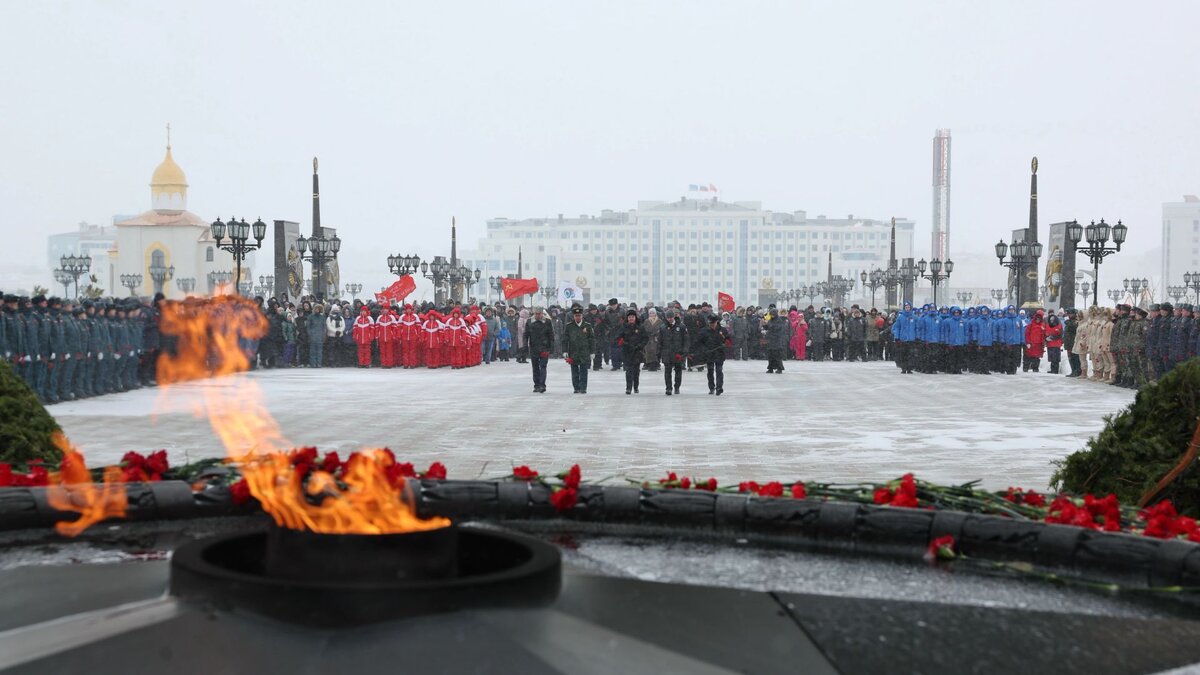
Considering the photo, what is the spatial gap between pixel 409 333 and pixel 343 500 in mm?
27004

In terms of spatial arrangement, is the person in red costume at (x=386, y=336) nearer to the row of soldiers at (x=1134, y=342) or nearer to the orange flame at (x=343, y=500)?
the row of soldiers at (x=1134, y=342)

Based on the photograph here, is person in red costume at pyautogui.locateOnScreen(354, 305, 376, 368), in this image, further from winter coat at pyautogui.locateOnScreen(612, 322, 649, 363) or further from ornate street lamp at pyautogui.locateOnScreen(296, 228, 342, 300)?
winter coat at pyautogui.locateOnScreen(612, 322, 649, 363)

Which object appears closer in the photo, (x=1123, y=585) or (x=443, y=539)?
(x=443, y=539)

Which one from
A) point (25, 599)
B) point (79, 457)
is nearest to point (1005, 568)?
point (25, 599)

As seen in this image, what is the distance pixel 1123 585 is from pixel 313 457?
3.50 metres

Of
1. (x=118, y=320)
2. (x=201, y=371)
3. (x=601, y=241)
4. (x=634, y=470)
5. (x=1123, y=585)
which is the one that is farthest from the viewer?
(x=601, y=241)

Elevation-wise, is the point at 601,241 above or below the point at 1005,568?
above

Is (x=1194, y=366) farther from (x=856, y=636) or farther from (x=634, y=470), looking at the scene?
(x=634, y=470)

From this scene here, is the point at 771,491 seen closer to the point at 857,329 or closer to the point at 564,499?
the point at 564,499

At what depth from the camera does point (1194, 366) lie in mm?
6246

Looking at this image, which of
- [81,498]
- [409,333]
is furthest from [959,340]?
[81,498]

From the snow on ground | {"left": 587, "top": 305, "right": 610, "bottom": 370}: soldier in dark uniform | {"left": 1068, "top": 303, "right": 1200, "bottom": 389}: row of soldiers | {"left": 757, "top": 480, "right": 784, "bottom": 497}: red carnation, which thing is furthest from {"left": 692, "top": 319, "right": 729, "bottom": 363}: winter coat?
{"left": 757, "top": 480, "right": 784, "bottom": 497}: red carnation

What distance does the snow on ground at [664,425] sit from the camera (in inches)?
440

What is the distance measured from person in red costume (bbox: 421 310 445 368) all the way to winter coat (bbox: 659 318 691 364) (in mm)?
11348
